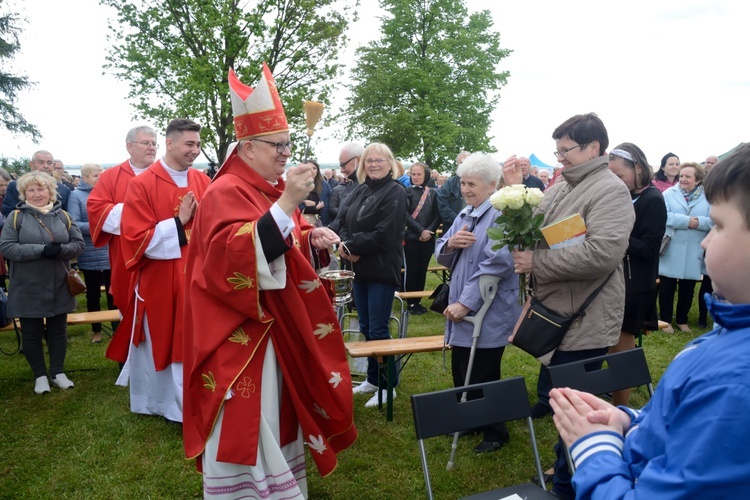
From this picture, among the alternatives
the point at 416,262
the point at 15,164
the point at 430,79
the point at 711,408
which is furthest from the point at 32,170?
the point at 430,79

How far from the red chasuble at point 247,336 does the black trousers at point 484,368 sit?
1208 millimetres

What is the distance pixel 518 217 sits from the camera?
10.4 feet

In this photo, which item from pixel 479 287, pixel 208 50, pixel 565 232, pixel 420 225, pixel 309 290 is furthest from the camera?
pixel 208 50

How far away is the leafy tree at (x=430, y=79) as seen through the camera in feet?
83.8

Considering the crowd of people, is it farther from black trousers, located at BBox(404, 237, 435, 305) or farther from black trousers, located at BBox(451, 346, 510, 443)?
black trousers, located at BBox(404, 237, 435, 305)

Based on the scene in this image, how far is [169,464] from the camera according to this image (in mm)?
3822

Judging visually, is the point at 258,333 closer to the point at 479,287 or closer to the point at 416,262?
the point at 479,287

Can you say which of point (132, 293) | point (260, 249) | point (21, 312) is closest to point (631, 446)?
point (260, 249)

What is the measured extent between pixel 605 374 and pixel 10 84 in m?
25.5

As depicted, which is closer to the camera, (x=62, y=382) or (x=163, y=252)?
(x=163, y=252)

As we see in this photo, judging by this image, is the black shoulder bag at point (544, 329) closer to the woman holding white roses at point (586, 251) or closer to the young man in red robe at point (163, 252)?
the woman holding white roses at point (586, 251)

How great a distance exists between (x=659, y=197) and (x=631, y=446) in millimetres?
3558

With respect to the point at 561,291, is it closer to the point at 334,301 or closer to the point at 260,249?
the point at 334,301

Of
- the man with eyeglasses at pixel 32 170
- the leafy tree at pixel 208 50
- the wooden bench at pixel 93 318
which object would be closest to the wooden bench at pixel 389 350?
the wooden bench at pixel 93 318
